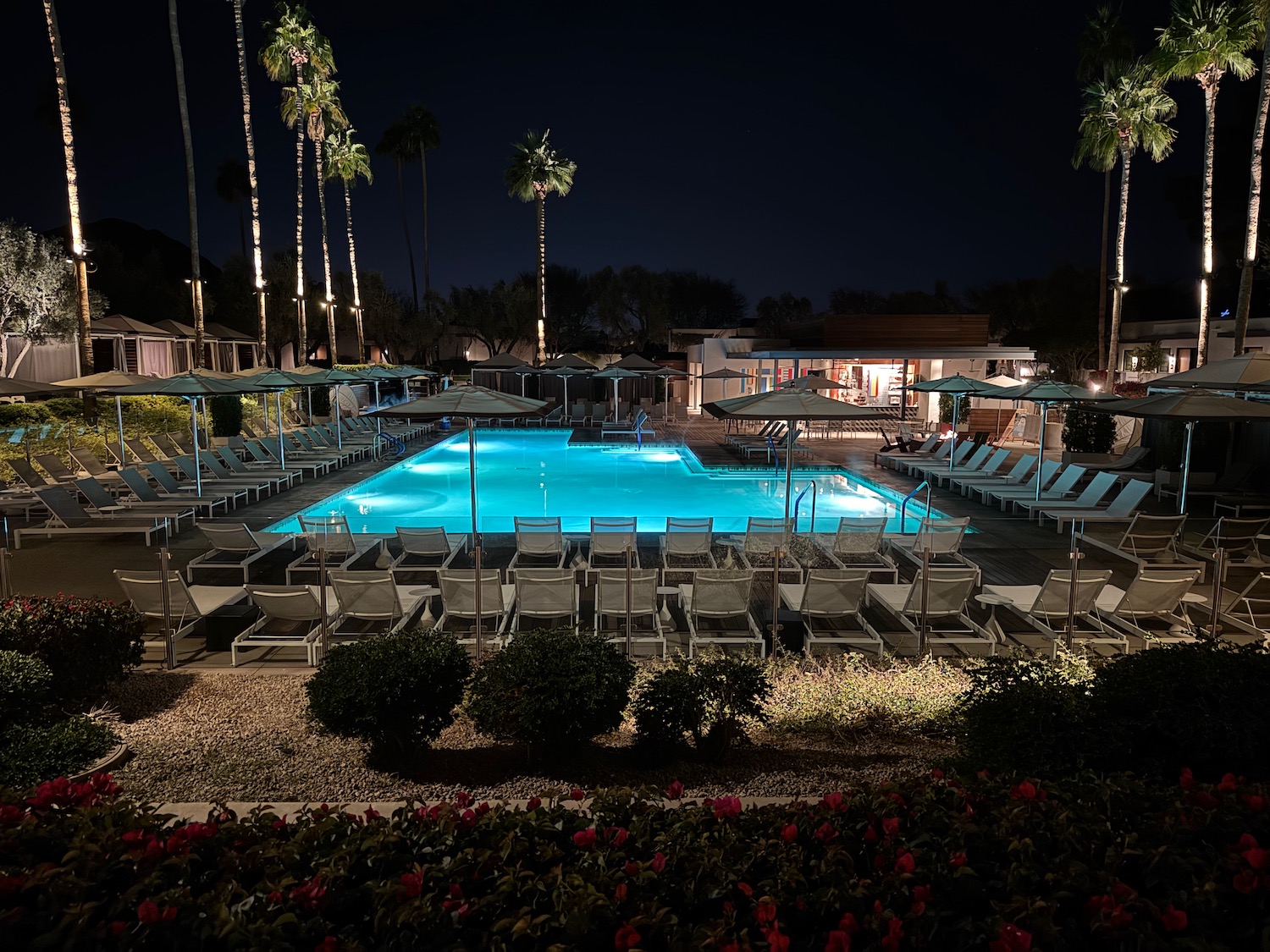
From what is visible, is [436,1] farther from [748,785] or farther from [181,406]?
[748,785]

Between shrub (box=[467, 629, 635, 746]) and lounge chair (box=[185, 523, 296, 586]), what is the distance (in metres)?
5.19

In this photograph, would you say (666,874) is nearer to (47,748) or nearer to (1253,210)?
(47,748)

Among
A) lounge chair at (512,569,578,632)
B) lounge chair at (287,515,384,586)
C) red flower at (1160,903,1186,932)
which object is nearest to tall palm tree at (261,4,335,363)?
lounge chair at (287,515,384,586)

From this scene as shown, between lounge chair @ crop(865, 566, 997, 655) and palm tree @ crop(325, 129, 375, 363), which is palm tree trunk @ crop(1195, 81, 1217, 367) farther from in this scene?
palm tree @ crop(325, 129, 375, 363)

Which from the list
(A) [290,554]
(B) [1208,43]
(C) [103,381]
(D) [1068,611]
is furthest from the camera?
(B) [1208,43]

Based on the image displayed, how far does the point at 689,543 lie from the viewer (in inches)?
371

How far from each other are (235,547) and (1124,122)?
100ft

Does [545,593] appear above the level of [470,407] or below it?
below

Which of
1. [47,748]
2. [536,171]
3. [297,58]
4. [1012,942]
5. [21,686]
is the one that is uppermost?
[297,58]

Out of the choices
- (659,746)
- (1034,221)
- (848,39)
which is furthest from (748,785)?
(1034,221)

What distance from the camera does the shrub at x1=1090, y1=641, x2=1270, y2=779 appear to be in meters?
3.60

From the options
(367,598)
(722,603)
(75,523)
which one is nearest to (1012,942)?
(722,603)

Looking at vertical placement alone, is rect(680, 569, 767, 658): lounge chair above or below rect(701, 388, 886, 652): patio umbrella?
below

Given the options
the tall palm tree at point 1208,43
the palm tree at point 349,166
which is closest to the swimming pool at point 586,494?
the tall palm tree at point 1208,43
